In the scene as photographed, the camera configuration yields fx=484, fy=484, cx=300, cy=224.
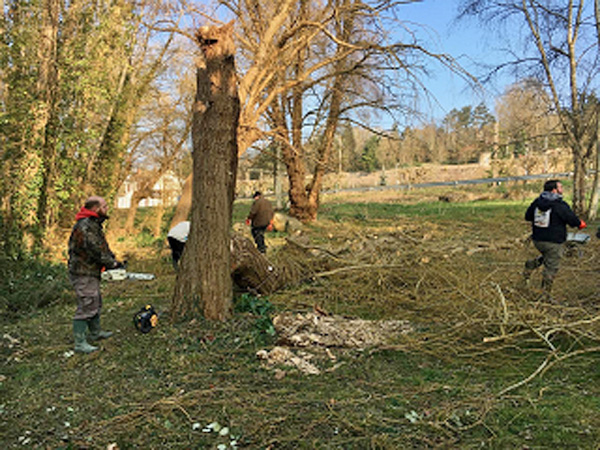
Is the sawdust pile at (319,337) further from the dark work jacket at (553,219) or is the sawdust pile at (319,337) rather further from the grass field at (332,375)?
the dark work jacket at (553,219)

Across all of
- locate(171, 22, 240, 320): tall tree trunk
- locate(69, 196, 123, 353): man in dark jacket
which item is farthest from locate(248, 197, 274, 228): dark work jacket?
locate(69, 196, 123, 353): man in dark jacket

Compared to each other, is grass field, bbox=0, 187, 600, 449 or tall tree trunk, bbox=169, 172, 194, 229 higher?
tall tree trunk, bbox=169, 172, 194, 229

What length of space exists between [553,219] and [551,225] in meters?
0.09

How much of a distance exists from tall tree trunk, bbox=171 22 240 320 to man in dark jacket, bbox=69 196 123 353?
0.88 m

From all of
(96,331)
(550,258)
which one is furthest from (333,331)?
(550,258)

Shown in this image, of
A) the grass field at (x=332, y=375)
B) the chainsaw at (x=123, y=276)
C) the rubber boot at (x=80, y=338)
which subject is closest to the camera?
the grass field at (x=332, y=375)

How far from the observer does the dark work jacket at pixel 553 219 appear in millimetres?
6816

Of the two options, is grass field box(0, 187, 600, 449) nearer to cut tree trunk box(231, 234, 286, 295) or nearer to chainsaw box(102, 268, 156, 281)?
cut tree trunk box(231, 234, 286, 295)

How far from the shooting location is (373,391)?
4035mm

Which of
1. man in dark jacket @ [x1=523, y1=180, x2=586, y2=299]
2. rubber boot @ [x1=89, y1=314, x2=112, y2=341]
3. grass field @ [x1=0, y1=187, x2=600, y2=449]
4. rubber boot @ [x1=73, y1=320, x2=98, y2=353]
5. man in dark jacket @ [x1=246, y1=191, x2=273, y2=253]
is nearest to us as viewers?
grass field @ [x1=0, y1=187, x2=600, y2=449]

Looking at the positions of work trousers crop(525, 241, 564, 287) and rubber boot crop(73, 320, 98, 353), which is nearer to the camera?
rubber boot crop(73, 320, 98, 353)

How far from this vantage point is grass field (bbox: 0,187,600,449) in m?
3.42

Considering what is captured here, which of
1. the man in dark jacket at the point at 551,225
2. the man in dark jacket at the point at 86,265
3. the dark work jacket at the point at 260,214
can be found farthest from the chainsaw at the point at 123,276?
the man in dark jacket at the point at 551,225

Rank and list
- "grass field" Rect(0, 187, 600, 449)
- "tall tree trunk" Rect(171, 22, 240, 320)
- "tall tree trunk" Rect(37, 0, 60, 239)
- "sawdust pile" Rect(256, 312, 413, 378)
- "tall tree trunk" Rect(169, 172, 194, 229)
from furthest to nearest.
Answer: "tall tree trunk" Rect(169, 172, 194, 229) < "tall tree trunk" Rect(37, 0, 60, 239) < "tall tree trunk" Rect(171, 22, 240, 320) < "sawdust pile" Rect(256, 312, 413, 378) < "grass field" Rect(0, 187, 600, 449)
